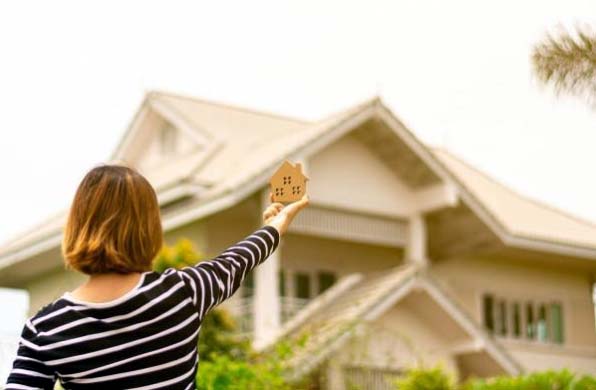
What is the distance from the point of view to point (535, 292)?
2944 centimetres

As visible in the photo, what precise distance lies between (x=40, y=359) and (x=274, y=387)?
910cm

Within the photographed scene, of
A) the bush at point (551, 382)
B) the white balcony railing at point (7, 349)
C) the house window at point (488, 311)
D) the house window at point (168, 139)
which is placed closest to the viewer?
the white balcony railing at point (7, 349)

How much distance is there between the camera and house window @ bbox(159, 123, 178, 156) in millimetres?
28031

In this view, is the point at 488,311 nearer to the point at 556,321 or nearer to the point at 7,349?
the point at 556,321

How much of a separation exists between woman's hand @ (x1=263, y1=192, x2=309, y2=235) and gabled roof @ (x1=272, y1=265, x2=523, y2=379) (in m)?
16.2

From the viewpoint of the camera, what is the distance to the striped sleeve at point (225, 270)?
3.43m

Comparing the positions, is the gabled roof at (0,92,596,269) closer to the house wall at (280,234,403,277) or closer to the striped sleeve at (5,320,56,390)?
the house wall at (280,234,403,277)

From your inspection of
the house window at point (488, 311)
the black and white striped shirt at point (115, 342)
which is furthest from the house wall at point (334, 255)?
the black and white striped shirt at point (115, 342)

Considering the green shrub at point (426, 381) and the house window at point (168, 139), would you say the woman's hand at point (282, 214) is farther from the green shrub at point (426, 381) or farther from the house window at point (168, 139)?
the house window at point (168, 139)

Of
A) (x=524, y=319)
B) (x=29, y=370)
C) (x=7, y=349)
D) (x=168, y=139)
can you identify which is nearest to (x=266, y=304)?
(x=168, y=139)

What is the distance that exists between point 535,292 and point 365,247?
4.99 m

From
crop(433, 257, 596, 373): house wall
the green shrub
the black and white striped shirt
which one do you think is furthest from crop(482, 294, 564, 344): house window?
the black and white striped shirt

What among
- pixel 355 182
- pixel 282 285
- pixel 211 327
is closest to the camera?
pixel 211 327

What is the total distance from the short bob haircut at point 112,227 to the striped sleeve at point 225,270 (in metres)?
0.16
